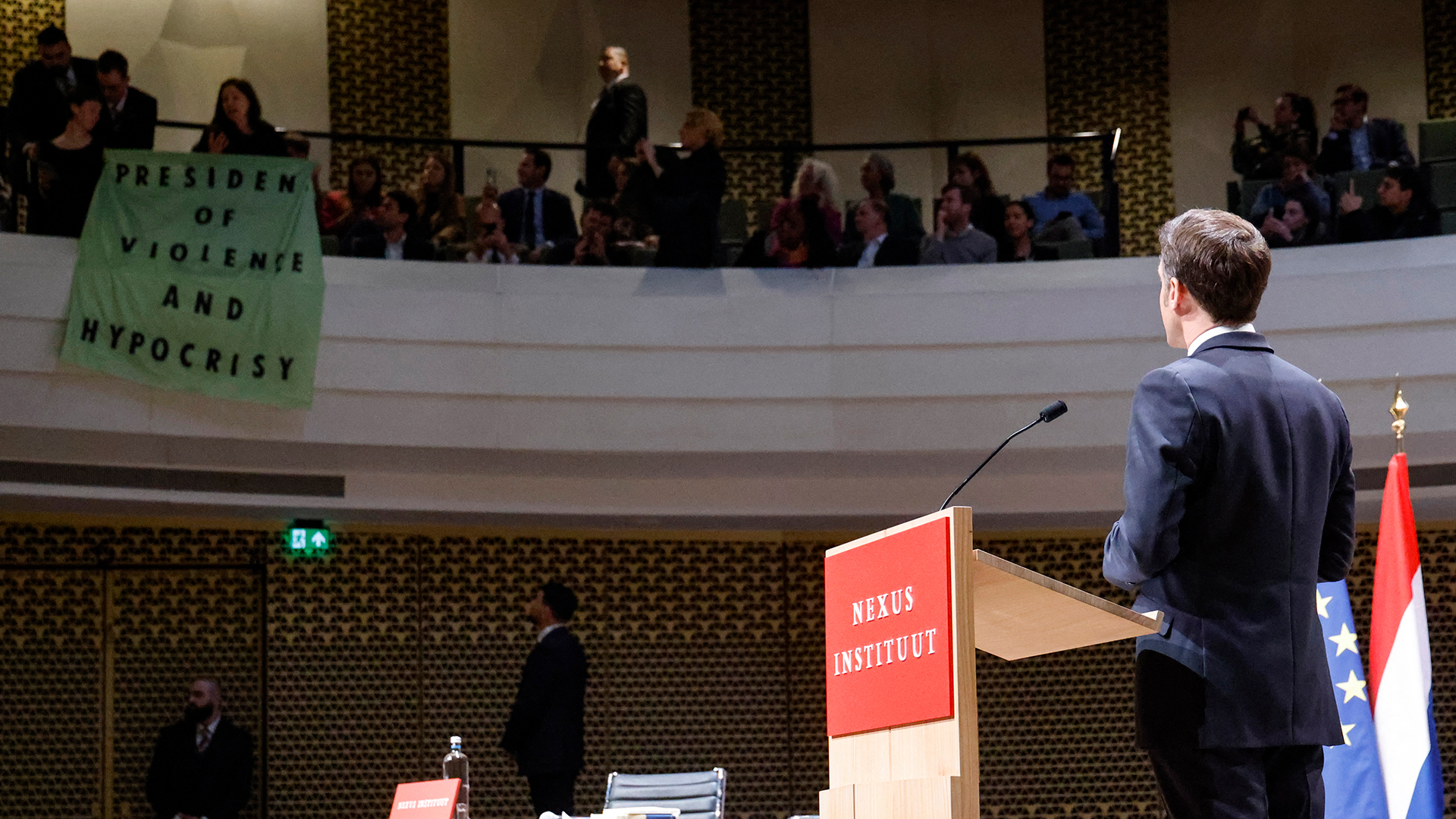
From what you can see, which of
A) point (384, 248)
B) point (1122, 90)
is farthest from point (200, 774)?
point (1122, 90)

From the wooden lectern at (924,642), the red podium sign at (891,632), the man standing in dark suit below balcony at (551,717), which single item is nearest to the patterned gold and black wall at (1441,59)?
the man standing in dark suit below balcony at (551,717)

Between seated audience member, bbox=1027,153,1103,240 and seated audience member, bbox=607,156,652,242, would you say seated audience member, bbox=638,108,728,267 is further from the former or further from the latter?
seated audience member, bbox=1027,153,1103,240

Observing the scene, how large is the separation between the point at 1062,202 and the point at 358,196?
3.98 meters

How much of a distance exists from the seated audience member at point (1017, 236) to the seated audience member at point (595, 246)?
2.05 metres

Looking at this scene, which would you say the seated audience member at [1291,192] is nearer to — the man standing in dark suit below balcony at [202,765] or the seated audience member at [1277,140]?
the seated audience member at [1277,140]

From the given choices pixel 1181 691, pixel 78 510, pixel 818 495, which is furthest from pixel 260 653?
pixel 1181 691

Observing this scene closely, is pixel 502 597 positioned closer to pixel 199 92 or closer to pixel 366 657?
pixel 366 657

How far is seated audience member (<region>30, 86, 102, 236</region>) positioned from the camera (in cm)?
770

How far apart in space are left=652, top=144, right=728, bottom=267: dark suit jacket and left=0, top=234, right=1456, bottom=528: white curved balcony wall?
15cm

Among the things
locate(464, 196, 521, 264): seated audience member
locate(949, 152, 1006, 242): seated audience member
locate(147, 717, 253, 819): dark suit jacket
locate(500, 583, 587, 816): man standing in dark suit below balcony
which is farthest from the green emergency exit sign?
locate(949, 152, 1006, 242): seated audience member

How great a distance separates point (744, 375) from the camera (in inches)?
334

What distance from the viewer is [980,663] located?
1055 centimetres

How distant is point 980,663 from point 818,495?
7.45ft

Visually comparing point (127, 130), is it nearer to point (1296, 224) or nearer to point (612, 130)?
point (612, 130)
